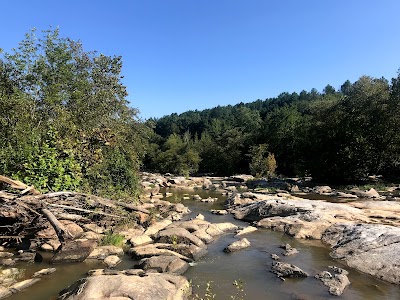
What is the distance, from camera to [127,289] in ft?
26.8

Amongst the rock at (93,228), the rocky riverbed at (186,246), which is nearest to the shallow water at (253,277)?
the rocky riverbed at (186,246)

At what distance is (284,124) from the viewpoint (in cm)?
7156

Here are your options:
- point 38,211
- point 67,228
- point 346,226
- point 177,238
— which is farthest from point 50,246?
point 346,226

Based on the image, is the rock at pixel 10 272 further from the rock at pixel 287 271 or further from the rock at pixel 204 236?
the rock at pixel 287 271

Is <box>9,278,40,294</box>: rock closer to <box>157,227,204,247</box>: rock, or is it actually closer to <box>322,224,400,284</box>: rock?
<box>157,227,204,247</box>: rock

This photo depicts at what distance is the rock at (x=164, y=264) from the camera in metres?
11.0

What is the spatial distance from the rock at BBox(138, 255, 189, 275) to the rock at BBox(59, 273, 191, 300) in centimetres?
172

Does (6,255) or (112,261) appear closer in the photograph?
(112,261)

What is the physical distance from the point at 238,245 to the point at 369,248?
5194 mm

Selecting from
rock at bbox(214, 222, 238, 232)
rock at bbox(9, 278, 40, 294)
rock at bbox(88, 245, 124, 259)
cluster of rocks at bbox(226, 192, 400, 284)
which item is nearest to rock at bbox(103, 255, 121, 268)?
rock at bbox(88, 245, 124, 259)

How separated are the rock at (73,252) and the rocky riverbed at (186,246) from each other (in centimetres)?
5

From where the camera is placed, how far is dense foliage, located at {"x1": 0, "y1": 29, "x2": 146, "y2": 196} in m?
14.9

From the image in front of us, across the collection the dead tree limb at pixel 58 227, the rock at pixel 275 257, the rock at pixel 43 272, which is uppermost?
the dead tree limb at pixel 58 227

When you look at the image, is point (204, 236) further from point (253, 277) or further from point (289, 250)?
point (253, 277)
